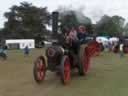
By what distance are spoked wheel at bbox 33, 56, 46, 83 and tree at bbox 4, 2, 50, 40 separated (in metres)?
92.3

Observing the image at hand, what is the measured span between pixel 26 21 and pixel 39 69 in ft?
320

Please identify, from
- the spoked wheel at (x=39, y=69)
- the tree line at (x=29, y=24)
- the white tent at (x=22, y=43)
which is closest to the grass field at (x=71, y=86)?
the spoked wheel at (x=39, y=69)

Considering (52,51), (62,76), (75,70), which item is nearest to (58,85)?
(62,76)

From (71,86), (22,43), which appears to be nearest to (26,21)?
(22,43)

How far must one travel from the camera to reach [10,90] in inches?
421

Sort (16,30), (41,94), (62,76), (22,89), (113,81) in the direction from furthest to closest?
(16,30) < (113,81) < (62,76) < (22,89) < (41,94)

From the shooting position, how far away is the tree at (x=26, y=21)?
345 feet

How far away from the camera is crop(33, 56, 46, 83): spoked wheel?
463 inches

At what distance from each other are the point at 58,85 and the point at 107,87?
143cm

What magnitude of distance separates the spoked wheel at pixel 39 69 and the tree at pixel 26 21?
9232 cm

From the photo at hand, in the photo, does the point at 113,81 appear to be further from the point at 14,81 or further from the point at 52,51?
the point at 14,81

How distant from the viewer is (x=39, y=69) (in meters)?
12.1

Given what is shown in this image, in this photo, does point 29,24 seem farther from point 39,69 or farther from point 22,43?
point 39,69

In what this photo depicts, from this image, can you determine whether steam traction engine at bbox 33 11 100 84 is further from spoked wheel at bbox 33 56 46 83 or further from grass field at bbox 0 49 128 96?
grass field at bbox 0 49 128 96
